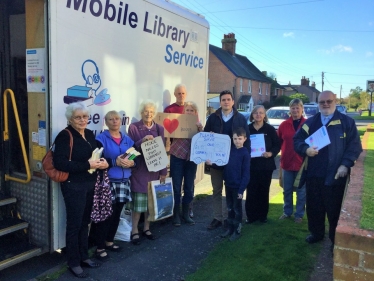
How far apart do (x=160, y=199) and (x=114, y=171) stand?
835 mm

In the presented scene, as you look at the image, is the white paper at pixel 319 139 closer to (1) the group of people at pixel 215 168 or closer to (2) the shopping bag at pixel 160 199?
(1) the group of people at pixel 215 168

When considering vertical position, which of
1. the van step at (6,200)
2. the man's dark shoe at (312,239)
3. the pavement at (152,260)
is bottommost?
the pavement at (152,260)

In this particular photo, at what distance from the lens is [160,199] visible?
4.55m

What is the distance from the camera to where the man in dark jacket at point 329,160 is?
3.85 m

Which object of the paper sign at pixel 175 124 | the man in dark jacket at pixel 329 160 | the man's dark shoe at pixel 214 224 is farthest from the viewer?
the man's dark shoe at pixel 214 224

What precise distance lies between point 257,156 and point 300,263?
5.24ft

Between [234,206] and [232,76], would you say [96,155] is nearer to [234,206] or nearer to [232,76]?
[234,206]

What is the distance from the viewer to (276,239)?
14.4 ft

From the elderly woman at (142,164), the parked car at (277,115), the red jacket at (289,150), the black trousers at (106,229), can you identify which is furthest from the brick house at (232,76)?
the black trousers at (106,229)

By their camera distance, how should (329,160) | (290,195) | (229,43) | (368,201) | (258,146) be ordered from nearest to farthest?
1. (368,201)
2. (329,160)
3. (258,146)
4. (290,195)
5. (229,43)

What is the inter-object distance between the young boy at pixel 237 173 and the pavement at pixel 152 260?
0.38 metres

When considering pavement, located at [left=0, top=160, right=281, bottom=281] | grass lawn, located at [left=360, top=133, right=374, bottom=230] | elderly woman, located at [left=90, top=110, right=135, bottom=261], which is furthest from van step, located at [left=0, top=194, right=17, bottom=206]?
grass lawn, located at [left=360, top=133, right=374, bottom=230]

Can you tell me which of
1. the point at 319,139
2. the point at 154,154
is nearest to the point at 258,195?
the point at 319,139

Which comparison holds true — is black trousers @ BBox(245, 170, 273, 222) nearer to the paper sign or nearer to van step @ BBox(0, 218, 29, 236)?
the paper sign
